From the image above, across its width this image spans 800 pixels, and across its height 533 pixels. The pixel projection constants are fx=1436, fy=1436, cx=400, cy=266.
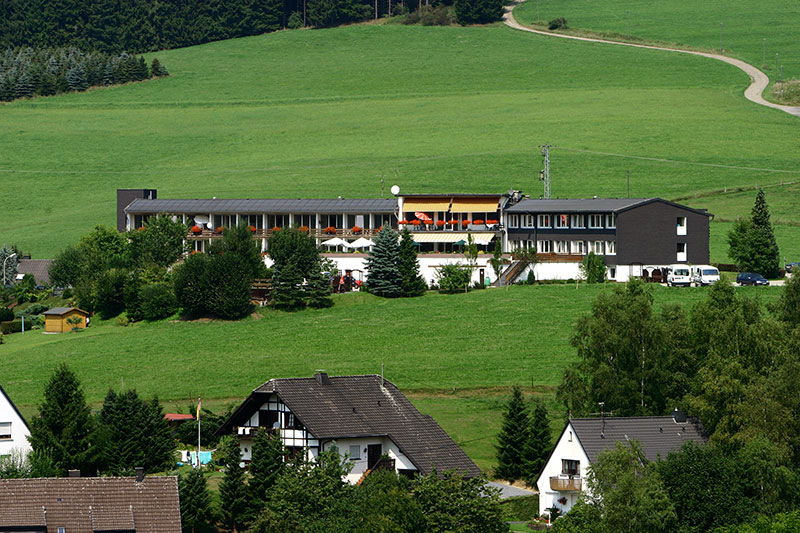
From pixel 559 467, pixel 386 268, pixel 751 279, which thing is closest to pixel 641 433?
pixel 559 467

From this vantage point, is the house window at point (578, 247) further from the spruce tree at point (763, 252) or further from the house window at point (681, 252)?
the spruce tree at point (763, 252)

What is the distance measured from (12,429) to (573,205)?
57.7 m

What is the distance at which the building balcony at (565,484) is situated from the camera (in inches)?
2328

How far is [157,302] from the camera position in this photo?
97.3 meters

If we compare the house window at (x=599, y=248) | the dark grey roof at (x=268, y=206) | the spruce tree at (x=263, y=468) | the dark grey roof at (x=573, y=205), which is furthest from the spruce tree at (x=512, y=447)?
the dark grey roof at (x=268, y=206)

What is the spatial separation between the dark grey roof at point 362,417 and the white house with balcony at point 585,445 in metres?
3.52

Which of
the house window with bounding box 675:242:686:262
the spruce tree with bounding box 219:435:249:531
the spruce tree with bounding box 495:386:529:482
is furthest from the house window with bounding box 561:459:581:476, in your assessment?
the house window with bounding box 675:242:686:262

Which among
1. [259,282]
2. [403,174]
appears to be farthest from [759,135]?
[259,282]

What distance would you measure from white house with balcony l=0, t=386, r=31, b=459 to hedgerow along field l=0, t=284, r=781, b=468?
10742 mm

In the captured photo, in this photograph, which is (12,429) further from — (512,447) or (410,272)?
(410,272)

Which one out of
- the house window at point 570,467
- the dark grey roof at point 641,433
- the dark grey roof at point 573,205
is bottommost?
the house window at point 570,467

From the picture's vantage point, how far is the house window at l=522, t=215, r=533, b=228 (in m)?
112

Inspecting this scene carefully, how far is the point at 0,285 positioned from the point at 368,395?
189 feet

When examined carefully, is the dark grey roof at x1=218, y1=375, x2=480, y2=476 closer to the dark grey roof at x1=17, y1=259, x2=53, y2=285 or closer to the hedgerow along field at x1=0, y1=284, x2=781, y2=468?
the hedgerow along field at x1=0, y1=284, x2=781, y2=468
